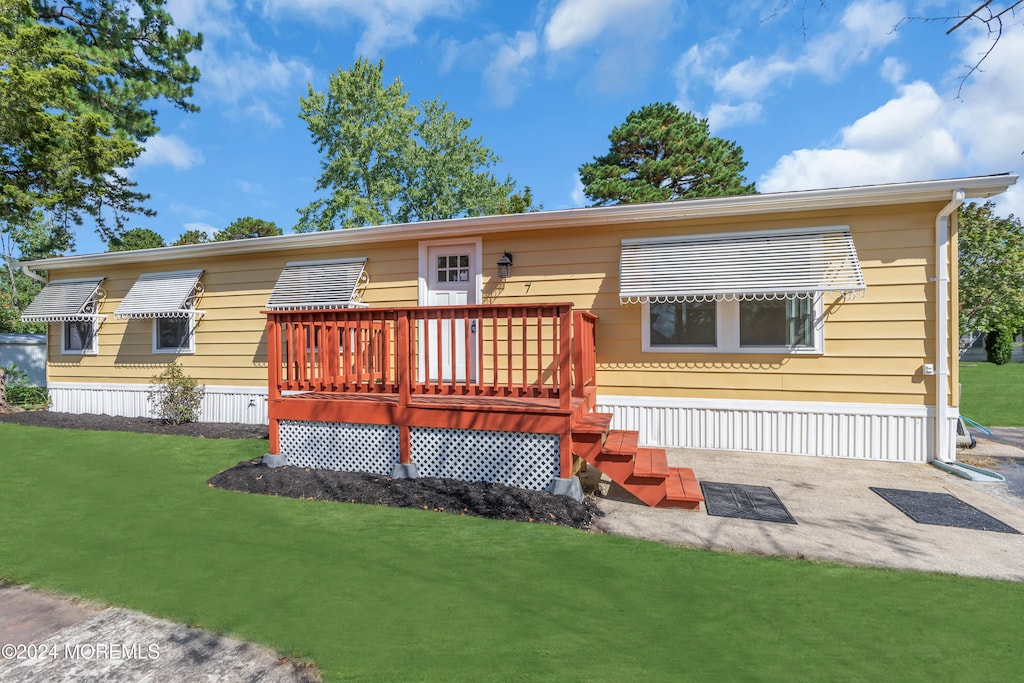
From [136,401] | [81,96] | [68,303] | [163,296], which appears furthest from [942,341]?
[81,96]

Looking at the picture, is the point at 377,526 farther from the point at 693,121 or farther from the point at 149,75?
the point at 693,121

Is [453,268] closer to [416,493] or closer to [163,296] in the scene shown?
[416,493]

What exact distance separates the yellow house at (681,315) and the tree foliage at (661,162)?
47.9 feet

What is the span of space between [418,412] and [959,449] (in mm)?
6782

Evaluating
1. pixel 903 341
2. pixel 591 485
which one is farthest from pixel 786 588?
pixel 903 341

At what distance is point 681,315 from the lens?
581 centimetres

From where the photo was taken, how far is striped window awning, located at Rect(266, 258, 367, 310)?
6762 millimetres

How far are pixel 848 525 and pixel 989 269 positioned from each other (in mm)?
12232

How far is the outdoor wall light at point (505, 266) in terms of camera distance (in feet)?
20.5

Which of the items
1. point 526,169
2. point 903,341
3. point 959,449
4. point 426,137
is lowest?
point 959,449

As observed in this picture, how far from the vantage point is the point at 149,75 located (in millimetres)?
11328

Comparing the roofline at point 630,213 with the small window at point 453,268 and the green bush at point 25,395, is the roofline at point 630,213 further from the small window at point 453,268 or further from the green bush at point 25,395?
the green bush at point 25,395

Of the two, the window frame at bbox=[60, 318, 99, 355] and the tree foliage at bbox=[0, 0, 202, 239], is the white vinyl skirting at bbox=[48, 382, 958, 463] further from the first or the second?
the tree foliage at bbox=[0, 0, 202, 239]

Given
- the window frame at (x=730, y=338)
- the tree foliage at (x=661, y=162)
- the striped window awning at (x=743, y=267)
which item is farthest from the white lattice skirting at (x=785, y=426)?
the tree foliage at (x=661, y=162)
